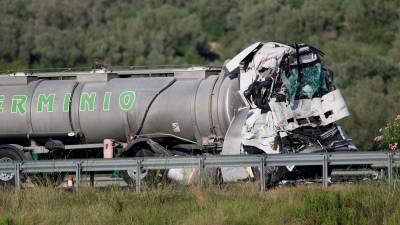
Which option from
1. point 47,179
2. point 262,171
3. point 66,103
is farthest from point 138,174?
point 66,103

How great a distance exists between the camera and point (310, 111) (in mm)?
20000

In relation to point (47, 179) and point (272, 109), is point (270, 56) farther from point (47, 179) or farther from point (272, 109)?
point (47, 179)

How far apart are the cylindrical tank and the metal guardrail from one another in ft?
10.0

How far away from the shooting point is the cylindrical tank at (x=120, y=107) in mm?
20750

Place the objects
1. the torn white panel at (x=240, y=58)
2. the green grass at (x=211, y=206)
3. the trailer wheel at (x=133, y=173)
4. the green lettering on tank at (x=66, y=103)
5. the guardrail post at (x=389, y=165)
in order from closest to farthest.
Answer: the green grass at (x=211, y=206), the guardrail post at (x=389, y=165), the trailer wheel at (x=133, y=173), the torn white panel at (x=240, y=58), the green lettering on tank at (x=66, y=103)

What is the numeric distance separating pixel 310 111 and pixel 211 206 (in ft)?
16.5

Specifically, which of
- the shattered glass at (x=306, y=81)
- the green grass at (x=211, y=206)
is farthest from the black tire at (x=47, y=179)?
the shattered glass at (x=306, y=81)

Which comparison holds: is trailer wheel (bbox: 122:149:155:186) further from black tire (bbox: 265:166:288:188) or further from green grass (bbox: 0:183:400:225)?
black tire (bbox: 265:166:288:188)

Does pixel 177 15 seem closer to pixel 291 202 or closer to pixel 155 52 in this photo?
pixel 155 52

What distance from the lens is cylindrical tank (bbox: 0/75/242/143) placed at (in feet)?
68.1

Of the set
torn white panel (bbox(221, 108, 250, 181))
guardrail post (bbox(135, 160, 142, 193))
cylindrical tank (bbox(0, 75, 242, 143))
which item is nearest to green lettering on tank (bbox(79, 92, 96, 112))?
cylindrical tank (bbox(0, 75, 242, 143))

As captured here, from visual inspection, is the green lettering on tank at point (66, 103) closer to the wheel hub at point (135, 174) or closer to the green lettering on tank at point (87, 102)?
the green lettering on tank at point (87, 102)

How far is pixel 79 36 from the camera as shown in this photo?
74.8m

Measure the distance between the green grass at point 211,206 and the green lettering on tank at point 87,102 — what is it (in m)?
→ 4.49
